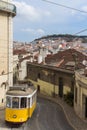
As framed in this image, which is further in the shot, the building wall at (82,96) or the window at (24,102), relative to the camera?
the building wall at (82,96)

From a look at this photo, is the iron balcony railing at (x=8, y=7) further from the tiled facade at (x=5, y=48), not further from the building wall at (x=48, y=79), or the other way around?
the building wall at (x=48, y=79)

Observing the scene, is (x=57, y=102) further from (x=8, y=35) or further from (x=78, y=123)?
(x=78, y=123)

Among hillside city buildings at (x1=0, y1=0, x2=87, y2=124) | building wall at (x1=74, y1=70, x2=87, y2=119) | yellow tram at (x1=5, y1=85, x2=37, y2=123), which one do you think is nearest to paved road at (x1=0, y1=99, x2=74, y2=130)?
yellow tram at (x1=5, y1=85, x2=37, y2=123)

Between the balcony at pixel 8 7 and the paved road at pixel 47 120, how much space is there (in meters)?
11.4

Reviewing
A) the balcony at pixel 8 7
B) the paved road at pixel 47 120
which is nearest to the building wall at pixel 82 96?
the paved road at pixel 47 120

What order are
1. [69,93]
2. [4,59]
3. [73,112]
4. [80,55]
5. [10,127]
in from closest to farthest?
[10,127]
[73,112]
[4,59]
[69,93]
[80,55]

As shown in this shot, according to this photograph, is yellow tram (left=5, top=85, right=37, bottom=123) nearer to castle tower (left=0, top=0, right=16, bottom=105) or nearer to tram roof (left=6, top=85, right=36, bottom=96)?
tram roof (left=6, top=85, right=36, bottom=96)

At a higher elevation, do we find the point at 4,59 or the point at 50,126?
the point at 4,59

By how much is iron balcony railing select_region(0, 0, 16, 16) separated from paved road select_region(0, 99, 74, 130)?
37.3ft

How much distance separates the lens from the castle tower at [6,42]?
1416 inches

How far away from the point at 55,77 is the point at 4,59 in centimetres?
1114

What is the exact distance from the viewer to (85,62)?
152 ft

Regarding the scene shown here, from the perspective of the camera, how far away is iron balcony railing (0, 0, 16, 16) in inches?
1382

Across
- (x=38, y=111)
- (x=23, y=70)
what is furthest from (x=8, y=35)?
(x=23, y=70)
